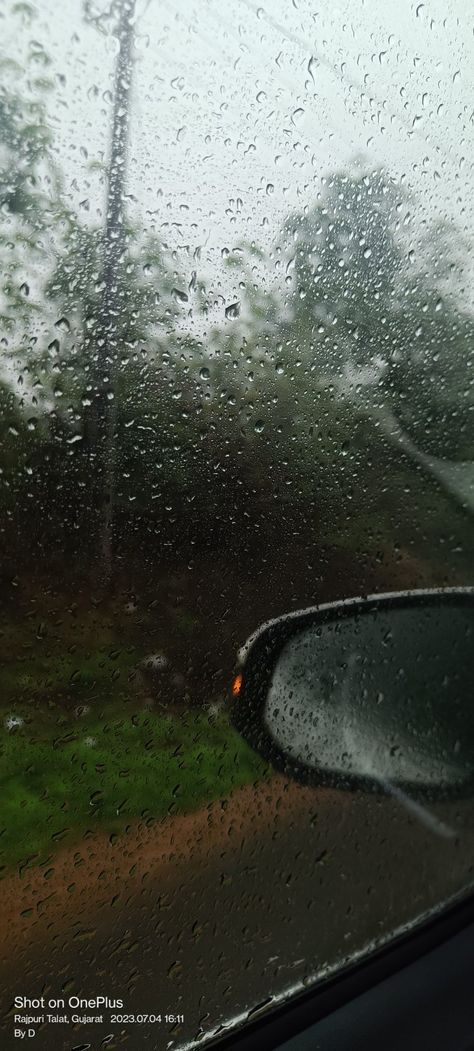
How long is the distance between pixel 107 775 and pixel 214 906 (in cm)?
50

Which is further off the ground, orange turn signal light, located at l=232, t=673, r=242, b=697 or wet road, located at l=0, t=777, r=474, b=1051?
orange turn signal light, located at l=232, t=673, r=242, b=697

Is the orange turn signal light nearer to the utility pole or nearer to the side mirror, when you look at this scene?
the side mirror

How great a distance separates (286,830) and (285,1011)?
42 centimetres

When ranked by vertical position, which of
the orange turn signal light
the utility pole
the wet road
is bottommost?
the wet road

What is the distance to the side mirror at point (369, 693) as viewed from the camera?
204 centimetres

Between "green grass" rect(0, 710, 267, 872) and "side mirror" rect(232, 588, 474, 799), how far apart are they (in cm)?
12

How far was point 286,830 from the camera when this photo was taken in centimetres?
207

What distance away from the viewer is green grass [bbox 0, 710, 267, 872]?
4.94ft

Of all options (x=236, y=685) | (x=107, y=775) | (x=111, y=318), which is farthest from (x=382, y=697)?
(x=111, y=318)

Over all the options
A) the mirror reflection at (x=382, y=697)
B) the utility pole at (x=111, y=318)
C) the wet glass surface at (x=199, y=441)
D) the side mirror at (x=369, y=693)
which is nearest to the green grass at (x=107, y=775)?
the wet glass surface at (x=199, y=441)

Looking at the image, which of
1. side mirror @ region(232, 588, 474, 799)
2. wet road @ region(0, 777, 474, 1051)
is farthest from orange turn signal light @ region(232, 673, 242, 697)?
wet road @ region(0, 777, 474, 1051)

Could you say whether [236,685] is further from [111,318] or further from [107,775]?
[111,318]

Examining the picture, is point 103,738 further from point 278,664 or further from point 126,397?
point 126,397

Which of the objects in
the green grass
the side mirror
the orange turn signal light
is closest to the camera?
the green grass
